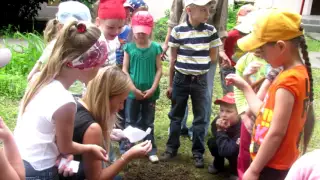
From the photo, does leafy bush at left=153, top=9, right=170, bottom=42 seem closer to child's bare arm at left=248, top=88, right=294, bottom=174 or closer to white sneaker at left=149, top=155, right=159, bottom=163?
white sneaker at left=149, top=155, right=159, bottom=163

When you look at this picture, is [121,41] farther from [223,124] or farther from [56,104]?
[56,104]

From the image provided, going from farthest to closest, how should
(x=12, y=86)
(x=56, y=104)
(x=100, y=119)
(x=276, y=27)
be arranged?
(x=12, y=86)
(x=100, y=119)
(x=276, y=27)
(x=56, y=104)

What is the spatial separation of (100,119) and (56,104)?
442mm

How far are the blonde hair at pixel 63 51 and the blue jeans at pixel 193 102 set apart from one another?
1689mm

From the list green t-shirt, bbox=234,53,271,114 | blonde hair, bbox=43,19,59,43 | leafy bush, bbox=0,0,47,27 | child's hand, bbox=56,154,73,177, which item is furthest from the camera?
leafy bush, bbox=0,0,47,27

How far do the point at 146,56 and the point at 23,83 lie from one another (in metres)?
2.61

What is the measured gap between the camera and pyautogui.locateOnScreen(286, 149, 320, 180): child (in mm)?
1282

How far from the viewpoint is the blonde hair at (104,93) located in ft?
7.65

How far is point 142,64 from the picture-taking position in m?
3.73

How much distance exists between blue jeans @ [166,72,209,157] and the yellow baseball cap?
155cm

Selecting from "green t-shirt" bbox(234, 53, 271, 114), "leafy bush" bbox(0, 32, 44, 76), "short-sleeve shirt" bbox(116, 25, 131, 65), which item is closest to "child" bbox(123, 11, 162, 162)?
"short-sleeve shirt" bbox(116, 25, 131, 65)

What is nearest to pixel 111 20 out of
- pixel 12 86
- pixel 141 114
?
pixel 141 114

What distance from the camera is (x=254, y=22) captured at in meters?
2.15

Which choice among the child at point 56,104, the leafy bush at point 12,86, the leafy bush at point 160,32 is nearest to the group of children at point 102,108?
the child at point 56,104
